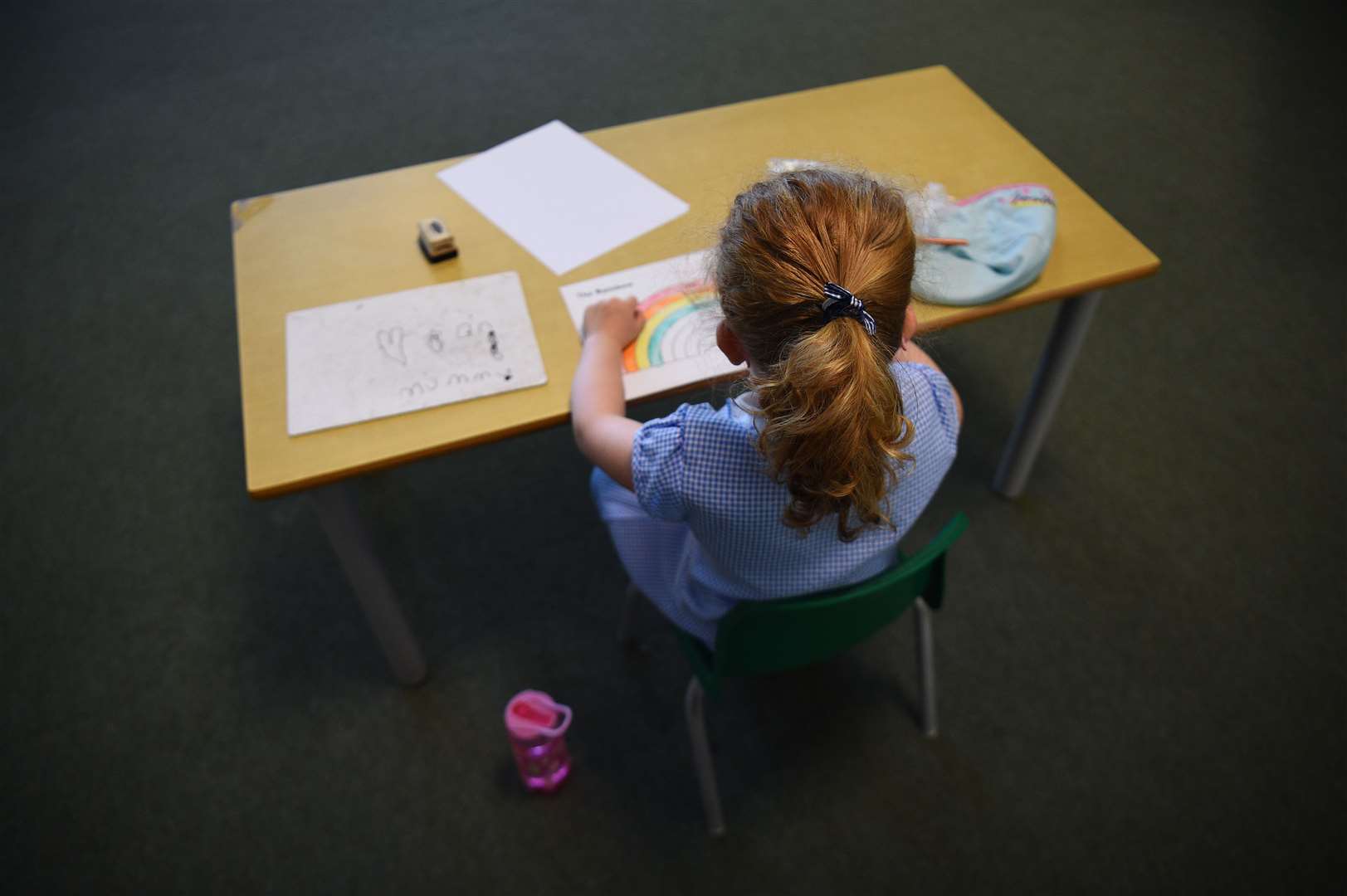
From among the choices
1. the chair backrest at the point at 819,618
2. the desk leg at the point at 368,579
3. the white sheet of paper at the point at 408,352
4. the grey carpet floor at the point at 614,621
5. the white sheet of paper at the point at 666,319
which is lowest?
the grey carpet floor at the point at 614,621

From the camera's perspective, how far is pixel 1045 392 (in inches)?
64.6

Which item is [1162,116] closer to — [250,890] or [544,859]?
[544,859]

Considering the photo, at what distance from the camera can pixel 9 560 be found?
1.74 m

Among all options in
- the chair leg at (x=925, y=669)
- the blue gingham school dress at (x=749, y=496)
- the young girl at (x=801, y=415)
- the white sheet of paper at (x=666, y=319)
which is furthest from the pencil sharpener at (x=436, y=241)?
the chair leg at (x=925, y=669)

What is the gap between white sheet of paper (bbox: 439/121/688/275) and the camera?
1325 millimetres

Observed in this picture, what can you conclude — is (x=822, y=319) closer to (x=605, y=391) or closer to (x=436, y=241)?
(x=605, y=391)

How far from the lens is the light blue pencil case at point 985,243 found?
1.22m

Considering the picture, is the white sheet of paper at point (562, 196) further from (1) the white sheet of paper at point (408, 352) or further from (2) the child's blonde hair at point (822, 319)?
(2) the child's blonde hair at point (822, 319)

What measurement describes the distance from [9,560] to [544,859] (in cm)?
123

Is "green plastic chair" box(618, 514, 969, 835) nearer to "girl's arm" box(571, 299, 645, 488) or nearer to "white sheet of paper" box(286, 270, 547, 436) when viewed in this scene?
"girl's arm" box(571, 299, 645, 488)

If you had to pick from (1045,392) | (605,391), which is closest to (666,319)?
(605,391)

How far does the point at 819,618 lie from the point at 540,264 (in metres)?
0.65

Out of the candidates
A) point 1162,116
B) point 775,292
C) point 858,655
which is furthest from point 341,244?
point 1162,116

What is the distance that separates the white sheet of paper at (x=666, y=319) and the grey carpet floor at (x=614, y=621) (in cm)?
65
